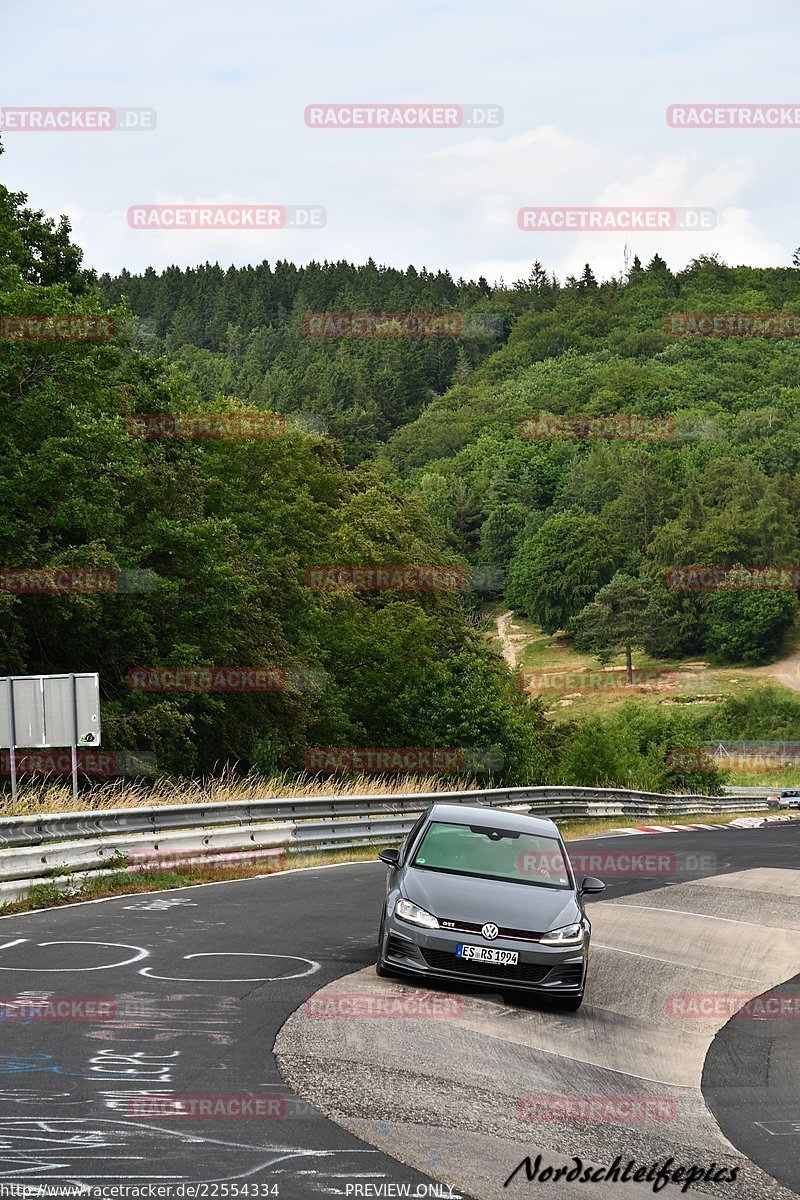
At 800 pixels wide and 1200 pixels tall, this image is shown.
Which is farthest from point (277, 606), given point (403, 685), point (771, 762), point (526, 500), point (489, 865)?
point (526, 500)

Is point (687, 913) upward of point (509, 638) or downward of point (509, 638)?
upward

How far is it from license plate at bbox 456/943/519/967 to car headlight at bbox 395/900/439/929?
0.28 m

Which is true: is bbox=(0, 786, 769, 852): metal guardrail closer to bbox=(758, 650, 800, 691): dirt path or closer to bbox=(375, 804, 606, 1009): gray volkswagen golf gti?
bbox=(375, 804, 606, 1009): gray volkswagen golf gti

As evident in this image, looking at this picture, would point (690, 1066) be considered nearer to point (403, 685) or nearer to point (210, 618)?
point (210, 618)

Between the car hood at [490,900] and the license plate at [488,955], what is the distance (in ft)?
0.67

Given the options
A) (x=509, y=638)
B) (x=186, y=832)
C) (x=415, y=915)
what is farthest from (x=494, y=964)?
(x=509, y=638)

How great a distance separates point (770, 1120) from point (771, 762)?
306ft

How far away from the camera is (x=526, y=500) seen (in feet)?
611

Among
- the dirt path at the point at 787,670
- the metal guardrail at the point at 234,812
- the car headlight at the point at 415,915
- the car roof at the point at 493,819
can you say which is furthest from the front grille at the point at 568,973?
the dirt path at the point at 787,670

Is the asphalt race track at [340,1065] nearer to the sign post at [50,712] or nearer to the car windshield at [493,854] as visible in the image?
the car windshield at [493,854]

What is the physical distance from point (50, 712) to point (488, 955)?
33.8ft

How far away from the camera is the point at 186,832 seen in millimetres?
19734

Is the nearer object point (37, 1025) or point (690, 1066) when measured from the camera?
point (37, 1025)

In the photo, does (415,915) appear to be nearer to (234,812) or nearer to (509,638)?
(234,812)
